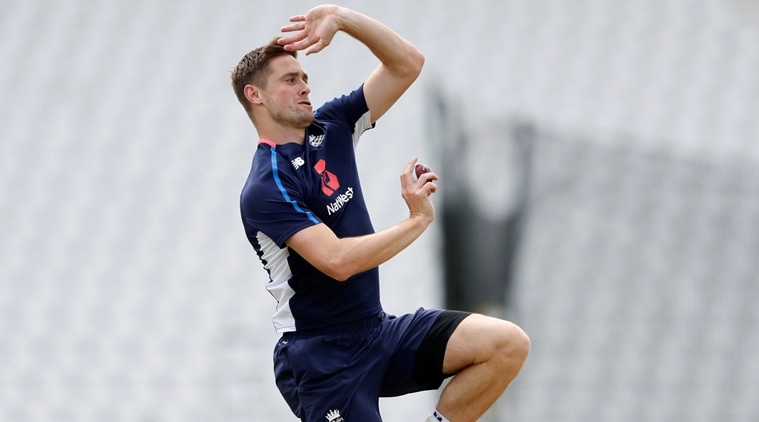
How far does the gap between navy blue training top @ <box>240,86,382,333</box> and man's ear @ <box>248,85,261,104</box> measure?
0.16 m

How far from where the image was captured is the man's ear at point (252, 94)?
12.3 ft

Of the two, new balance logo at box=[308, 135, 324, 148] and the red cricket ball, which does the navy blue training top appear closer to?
new balance logo at box=[308, 135, 324, 148]

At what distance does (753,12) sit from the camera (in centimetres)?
1055

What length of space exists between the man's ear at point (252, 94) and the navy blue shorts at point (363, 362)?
0.89 metres

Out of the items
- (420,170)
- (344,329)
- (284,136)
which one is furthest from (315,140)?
(344,329)

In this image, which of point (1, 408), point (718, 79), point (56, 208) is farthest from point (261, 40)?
point (718, 79)

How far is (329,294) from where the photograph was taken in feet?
12.2

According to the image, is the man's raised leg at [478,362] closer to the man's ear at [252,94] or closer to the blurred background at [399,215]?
the man's ear at [252,94]

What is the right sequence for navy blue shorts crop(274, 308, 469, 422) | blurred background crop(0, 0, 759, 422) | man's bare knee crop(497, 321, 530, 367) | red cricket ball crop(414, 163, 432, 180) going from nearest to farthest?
red cricket ball crop(414, 163, 432, 180), man's bare knee crop(497, 321, 530, 367), navy blue shorts crop(274, 308, 469, 422), blurred background crop(0, 0, 759, 422)

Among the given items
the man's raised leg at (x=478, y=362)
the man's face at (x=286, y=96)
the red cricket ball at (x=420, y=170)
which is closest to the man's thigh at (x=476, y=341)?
the man's raised leg at (x=478, y=362)

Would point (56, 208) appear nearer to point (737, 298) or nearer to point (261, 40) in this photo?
point (261, 40)

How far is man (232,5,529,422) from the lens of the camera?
3586 millimetres

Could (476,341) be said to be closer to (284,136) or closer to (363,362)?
(363,362)

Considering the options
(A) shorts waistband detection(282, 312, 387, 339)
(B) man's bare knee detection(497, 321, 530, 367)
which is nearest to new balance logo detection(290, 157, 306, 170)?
(A) shorts waistband detection(282, 312, 387, 339)
